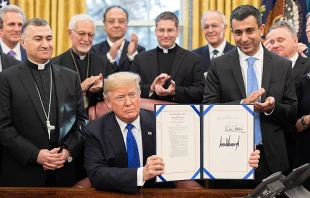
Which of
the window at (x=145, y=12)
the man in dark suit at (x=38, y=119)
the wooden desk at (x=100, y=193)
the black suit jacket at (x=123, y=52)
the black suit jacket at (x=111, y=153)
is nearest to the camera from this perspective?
the wooden desk at (x=100, y=193)

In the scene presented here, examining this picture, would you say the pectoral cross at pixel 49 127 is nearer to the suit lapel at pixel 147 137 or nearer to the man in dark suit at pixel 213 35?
the suit lapel at pixel 147 137

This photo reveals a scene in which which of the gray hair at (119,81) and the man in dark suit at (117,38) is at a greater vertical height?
the man in dark suit at (117,38)

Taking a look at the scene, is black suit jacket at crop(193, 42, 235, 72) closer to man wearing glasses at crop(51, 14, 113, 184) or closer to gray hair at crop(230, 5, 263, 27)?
man wearing glasses at crop(51, 14, 113, 184)

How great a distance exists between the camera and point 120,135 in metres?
3.59

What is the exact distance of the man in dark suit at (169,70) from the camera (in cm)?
479

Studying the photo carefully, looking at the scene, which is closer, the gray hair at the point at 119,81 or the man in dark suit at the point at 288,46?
the gray hair at the point at 119,81

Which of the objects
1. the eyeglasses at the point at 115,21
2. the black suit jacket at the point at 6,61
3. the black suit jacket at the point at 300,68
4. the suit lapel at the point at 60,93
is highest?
the eyeglasses at the point at 115,21

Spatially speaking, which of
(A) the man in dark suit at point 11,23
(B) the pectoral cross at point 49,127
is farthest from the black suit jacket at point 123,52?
(B) the pectoral cross at point 49,127

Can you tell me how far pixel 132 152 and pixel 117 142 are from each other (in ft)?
0.38

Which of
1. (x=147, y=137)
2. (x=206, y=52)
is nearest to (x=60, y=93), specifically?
(x=147, y=137)

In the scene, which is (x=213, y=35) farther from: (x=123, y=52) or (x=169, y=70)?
(x=123, y=52)

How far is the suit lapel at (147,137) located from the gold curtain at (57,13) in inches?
147

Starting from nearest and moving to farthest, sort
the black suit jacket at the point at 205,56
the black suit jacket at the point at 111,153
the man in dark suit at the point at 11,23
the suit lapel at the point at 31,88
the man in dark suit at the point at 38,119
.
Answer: the black suit jacket at the point at 111,153 < the man in dark suit at the point at 38,119 < the suit lapel at the point at 31,88 < the man in dark suit at the point at 11,23 < the black suit jacket at the point at 205,56

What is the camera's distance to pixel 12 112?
394cm
